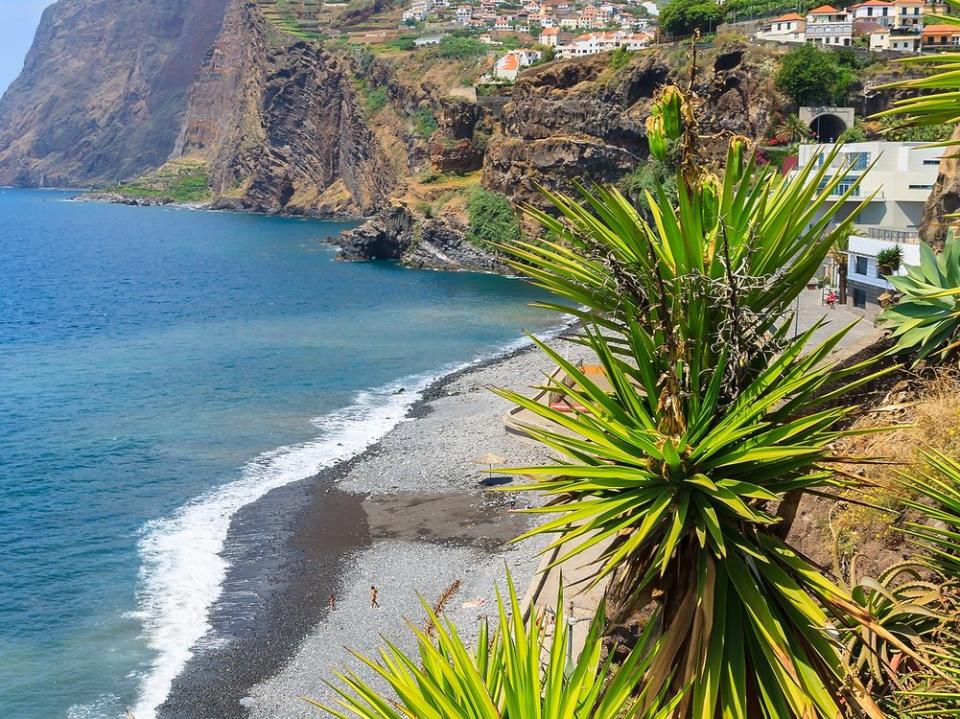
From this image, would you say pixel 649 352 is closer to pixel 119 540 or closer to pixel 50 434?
pixel 119 540

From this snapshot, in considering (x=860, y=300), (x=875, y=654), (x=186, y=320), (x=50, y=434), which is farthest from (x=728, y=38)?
(x=875, y=654)

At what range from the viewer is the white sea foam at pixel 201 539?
21578mm

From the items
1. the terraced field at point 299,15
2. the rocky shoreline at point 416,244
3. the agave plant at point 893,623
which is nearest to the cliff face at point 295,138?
the terraced field at point 299,15

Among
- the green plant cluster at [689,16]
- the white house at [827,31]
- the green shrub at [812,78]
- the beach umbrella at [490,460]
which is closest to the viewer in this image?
the beach umbrella at [490,460]

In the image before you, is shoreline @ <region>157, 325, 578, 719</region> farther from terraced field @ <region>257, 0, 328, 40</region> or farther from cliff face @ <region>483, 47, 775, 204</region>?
terraced field @ <region>257, 0, 328, 40</region>

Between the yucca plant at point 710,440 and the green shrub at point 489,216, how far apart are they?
274 feet

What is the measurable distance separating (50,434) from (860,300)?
30.2 metres

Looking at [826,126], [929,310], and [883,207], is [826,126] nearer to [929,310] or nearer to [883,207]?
[883,207]

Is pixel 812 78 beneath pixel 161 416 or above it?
above

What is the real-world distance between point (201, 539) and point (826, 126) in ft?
209

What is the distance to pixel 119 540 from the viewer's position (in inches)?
1112

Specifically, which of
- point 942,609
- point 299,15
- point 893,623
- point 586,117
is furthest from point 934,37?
point 299,15

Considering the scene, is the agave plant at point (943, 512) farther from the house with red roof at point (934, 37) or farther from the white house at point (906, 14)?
the white house at point (906, 14)

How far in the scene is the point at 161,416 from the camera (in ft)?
137
